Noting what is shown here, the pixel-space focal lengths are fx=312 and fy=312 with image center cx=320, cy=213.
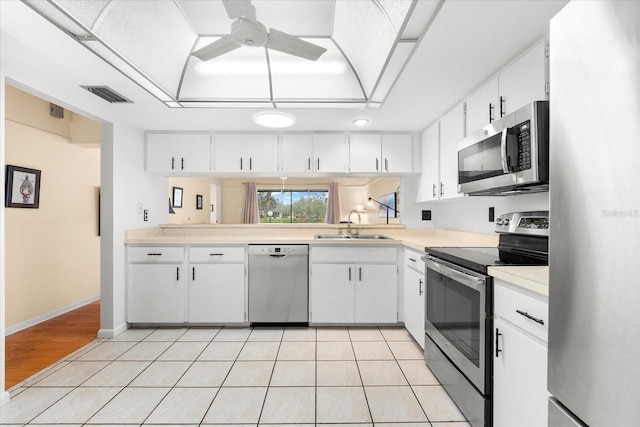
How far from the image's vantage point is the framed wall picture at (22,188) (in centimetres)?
290

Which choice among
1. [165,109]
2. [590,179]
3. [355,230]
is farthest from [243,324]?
[590,179]

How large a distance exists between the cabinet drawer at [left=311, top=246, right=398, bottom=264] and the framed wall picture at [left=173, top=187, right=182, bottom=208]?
323 centimetres

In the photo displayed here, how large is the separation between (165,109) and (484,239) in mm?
2939

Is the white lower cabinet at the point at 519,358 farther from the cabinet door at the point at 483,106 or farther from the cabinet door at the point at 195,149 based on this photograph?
the cabinet door at the point at 195,149

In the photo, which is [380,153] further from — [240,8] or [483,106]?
[240,8]


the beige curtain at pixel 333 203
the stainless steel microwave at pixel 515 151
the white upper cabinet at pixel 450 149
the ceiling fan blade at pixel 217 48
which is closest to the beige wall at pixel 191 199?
the beige curtain at pixel 333 203

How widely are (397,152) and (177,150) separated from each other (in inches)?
93.8

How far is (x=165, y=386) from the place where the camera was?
6.71ft

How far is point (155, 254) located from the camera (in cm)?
308

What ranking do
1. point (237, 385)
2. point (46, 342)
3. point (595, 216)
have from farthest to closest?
point (46, 342), point (237, 385), point (595, 216)

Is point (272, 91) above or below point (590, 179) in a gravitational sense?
above

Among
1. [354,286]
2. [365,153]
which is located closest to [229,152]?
[365,153]

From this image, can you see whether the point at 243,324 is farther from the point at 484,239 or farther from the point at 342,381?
the point at 484,239

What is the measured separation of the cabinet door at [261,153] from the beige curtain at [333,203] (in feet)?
14.8
